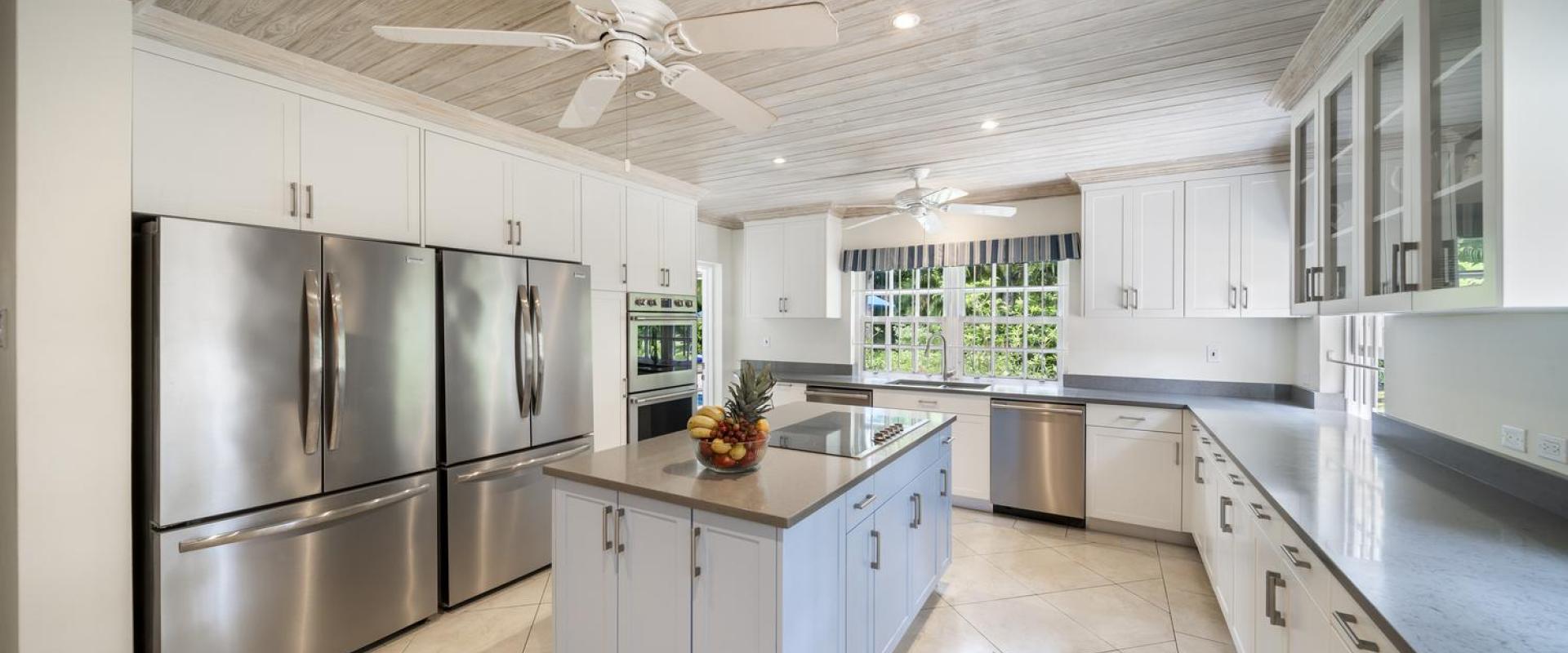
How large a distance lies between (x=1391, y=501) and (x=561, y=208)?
3.67 metres

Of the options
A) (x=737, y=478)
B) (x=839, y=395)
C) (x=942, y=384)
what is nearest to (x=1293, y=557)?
(x=737, y=478)

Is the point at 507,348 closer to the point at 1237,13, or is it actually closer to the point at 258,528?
the point at 258,528

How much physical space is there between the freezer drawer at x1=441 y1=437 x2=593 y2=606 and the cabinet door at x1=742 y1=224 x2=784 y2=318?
257 centimetres

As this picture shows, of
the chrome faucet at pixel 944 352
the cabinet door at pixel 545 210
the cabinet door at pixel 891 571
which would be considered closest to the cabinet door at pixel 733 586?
the cabinet door at pixel 891 571

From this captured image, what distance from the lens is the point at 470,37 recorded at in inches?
60.6

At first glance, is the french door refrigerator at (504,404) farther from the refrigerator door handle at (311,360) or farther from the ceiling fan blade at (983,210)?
the ceiling fan blade at (983,210)

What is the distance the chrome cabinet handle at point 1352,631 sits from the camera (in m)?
1.14

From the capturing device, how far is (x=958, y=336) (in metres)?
4.96

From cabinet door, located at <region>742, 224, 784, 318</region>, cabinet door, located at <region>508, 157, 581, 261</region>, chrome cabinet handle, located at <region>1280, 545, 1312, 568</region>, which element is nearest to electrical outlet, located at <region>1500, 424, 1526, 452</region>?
chrome cabinet handle, located at <region>1280, 545, 1312, 568</region>

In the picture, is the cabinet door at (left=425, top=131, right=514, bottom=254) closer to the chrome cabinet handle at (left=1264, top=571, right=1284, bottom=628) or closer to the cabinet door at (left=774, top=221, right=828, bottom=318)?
the cabinet door at (left=774, top=221, right=828, bottom=318)

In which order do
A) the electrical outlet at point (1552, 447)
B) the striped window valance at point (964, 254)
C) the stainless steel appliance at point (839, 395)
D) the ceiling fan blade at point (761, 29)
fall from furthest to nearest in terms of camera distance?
1. the stainless steel appliance at point (839, 395)
2. the striped window valance at point (964, 254)
3. the electrical outlet at point (1552, 447)
4. the ceiling fan blade at point (761, 29)

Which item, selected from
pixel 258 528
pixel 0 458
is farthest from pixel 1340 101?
pixel 0 458

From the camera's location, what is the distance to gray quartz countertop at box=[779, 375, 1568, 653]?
1.05 metres

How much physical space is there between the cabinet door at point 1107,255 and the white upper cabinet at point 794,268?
6.57ft
